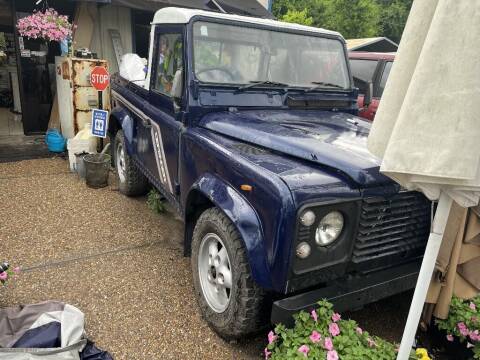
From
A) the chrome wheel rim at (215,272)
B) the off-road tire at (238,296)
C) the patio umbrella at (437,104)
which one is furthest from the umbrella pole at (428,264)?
the chrome wheel rim at (215,272)

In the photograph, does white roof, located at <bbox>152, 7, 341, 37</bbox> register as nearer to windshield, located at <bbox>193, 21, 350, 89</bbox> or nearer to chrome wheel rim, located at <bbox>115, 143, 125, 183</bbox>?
windshield, located at <bbox>193, 21, 350, 89</bbox>

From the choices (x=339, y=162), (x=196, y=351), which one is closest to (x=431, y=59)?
(x=339, y=162)

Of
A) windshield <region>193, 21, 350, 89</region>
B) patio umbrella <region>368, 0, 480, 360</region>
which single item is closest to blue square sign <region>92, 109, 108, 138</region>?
windshield <region>193, 21, 350, 89</region>

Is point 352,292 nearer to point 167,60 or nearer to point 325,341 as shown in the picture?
point 325,341

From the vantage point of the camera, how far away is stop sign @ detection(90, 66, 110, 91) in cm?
575

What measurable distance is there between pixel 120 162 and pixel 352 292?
146 inches

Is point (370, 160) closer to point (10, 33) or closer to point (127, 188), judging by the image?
point (127, 188)

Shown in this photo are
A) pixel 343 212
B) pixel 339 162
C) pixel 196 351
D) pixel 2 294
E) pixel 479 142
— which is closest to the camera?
pixel 479 142

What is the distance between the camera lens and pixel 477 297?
2.55 metres

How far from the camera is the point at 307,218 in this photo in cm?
189

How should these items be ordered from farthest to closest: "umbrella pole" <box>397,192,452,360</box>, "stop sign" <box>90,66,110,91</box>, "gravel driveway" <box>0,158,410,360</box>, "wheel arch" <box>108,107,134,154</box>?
1. "stop sign" <box>90,66,110,91</box>
2. "wheel arch" <box>108,107,134,154</box>
3. "gravel driveway" <box>0,158,410,360</box>
4. "umbrella pole" <box>397,192,452,360</box>

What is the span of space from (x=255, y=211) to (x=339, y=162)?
1.79 feet

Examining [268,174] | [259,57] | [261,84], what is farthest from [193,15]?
[268,174]

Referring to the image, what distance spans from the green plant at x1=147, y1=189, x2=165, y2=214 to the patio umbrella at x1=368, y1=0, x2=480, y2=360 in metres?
3.30
